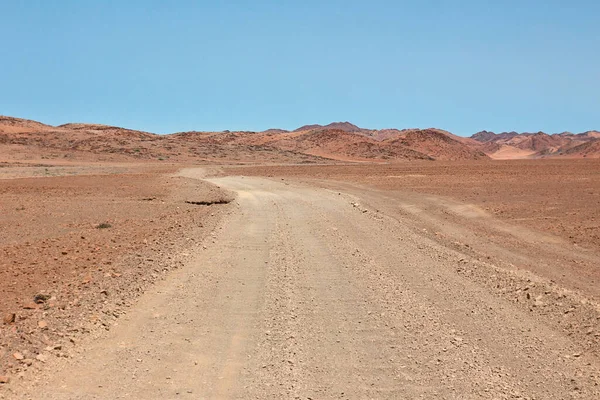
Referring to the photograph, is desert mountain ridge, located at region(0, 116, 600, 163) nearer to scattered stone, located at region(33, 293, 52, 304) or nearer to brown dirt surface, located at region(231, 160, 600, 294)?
brown dirt surface, located at region(231, 160, 600, 294)

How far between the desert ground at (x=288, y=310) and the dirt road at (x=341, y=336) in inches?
1.0

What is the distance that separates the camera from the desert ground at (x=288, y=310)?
234 inches

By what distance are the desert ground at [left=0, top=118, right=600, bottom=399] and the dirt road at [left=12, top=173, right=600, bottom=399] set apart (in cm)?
3

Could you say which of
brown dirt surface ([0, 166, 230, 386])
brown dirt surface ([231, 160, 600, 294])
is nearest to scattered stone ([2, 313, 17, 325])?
brown dirt surface ([0, 166, 230, 386])

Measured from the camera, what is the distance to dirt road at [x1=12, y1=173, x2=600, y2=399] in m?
5.82

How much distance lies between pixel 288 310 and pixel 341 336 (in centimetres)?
118

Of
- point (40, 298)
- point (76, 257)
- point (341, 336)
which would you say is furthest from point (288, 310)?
point (76, 257)

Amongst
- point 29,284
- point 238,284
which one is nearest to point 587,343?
point 238,284

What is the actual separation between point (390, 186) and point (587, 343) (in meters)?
30.0

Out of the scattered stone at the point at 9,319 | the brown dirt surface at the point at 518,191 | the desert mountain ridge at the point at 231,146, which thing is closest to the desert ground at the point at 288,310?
the scattered stone at the point at 9,319

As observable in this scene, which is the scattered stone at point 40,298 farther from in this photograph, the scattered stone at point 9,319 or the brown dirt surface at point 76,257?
the scattered stone at point 9,319

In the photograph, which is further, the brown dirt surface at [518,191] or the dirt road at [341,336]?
the brown dirt surface at [518,191]

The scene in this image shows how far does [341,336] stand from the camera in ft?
23.6

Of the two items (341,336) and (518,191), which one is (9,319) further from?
(518,191)
